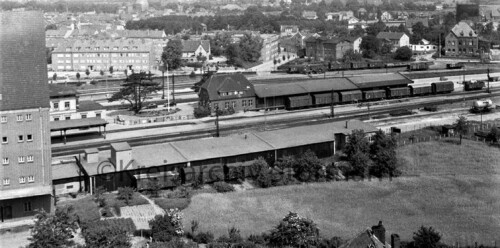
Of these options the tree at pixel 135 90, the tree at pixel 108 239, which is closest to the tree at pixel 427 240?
the tree at pixel 108 239

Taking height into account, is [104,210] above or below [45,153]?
below

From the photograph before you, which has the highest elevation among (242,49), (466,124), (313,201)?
(242,49)

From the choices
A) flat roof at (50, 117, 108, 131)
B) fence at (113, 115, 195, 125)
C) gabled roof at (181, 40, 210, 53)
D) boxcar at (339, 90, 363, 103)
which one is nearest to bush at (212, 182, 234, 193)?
flat roof at (50, 117, 108, 131)

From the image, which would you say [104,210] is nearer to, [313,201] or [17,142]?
[17,142]

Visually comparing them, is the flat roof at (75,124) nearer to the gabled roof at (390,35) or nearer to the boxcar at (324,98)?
the boxcar at (324,98)

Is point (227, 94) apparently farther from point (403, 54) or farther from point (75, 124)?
point (403, 54)

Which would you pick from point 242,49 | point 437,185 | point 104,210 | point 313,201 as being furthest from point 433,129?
point 242,49

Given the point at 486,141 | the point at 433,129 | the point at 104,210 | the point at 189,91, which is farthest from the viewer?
the point at 189,91

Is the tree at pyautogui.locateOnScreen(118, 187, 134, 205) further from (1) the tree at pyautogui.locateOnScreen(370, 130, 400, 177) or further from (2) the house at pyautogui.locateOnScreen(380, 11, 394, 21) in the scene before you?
(2) the house at pyautogui.locateOnScreen(380, 11, 394, 21)
